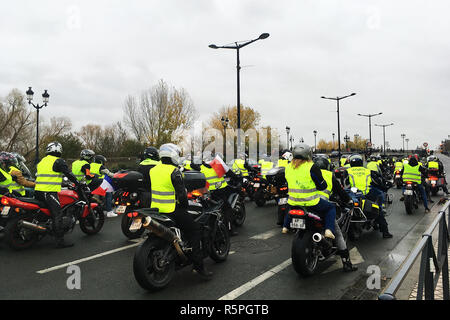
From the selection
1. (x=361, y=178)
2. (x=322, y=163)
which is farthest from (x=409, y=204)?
(x=322, y=163)

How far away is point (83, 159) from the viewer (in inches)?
372

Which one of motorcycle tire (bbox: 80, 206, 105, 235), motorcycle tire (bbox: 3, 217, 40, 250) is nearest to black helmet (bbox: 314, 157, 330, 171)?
motorcycle tire (bbox: 80, 206, 105, 235)

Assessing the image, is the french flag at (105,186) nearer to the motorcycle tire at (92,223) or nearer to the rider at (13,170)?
the motorcycle tire at (92,223)

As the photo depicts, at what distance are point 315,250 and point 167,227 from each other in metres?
2.16

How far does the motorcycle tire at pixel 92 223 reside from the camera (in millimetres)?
7910

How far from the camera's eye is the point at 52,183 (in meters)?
6.75

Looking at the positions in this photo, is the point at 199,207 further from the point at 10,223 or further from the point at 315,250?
the point at 10,223

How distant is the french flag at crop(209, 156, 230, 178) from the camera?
25.5 feet

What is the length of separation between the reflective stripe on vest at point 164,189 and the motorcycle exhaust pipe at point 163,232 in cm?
31

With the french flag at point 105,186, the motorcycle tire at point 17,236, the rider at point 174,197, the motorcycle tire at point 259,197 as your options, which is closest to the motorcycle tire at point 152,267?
the rider at point 174,197

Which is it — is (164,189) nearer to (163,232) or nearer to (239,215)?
(163,232)

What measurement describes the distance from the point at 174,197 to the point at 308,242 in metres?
1.94

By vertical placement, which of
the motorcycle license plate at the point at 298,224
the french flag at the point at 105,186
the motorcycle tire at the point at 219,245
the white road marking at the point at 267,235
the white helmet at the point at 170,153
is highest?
the white helmet at the point at 170,153
